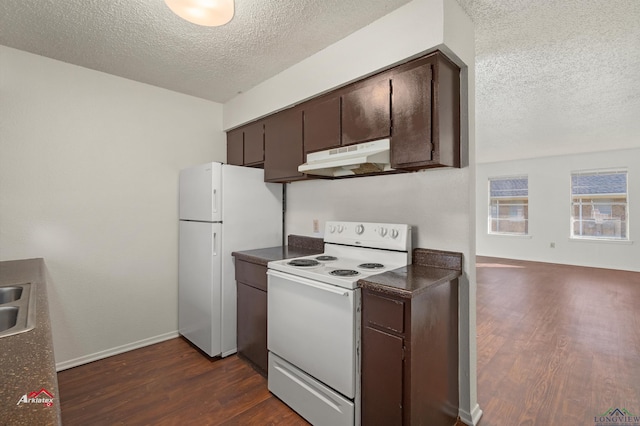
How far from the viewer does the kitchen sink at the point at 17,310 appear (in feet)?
3.59

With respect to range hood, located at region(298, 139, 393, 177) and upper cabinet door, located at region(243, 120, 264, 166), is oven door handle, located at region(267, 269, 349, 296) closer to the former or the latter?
range hood, located at region(298, 139, 393, 177)

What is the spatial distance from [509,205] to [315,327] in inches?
299

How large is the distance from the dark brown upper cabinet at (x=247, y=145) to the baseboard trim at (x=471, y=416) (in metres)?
2.53

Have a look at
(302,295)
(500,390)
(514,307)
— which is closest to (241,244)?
(302,295)

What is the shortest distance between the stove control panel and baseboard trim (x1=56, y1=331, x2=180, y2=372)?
191 centimetres

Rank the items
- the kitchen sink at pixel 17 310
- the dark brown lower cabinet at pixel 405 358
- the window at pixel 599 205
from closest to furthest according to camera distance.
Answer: the kitchen sink at pixel 17 310, the dark brown lower cabinet at pixel 405 358, the window at pixel 599 205

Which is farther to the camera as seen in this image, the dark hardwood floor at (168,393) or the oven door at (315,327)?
the dark hardwood floor at (168,393)

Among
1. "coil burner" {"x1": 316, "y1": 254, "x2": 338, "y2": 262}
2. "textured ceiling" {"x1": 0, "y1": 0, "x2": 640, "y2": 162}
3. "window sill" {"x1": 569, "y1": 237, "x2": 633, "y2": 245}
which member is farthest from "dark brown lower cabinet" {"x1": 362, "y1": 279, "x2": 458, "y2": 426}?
"window sill" {"x1": 569, "y1": 237, "x2": 633, "y2": 245}

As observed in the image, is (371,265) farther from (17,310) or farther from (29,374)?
(17,310)

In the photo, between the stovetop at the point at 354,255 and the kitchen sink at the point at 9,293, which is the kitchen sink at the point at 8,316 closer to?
the kitchen sink at the point at 9,293

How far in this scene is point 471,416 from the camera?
1906mm

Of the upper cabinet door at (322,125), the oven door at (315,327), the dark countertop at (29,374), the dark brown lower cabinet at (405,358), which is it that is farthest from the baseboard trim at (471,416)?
the dark countertop at (29,374)

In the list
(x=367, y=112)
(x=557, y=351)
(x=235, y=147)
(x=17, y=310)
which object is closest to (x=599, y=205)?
(x=557, y=351)

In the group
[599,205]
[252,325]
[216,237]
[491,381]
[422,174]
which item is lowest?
[491,381]
